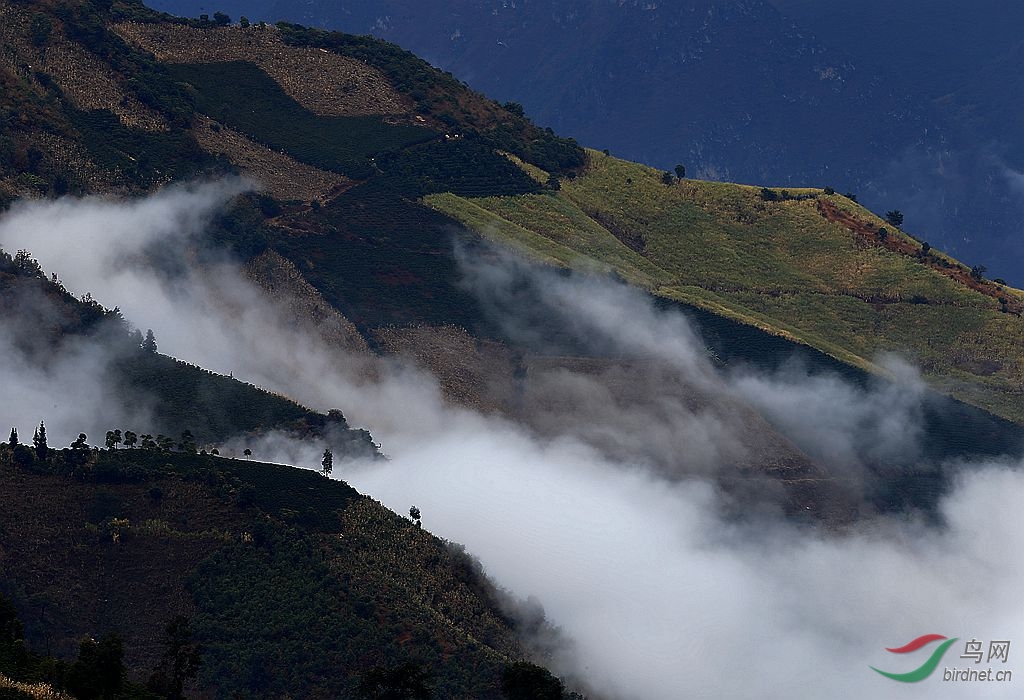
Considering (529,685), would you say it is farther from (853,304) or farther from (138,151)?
(138,151)

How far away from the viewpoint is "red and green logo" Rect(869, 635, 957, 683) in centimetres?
14362

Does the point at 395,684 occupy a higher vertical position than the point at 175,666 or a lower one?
higher

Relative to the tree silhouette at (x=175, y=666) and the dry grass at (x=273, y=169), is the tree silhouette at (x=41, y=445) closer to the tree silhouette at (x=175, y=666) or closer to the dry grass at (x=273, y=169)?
the tree silhouette at (x=175, y=666)

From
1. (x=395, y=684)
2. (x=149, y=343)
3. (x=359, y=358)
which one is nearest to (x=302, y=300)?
(x=359, y=358)

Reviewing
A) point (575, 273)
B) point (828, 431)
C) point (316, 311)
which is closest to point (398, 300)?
point (316, 311)

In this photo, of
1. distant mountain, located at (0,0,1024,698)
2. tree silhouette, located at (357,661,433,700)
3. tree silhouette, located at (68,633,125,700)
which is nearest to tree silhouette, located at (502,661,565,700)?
tree silhouette, located at (357,661,433,700)

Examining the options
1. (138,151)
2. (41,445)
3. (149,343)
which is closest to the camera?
(41,445)

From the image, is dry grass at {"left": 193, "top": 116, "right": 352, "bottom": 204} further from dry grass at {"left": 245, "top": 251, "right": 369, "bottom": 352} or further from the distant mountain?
dry grass at {"left": 245, "top": 251, "right": 369, "bottom": 352}

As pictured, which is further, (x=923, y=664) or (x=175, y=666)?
(x=923, y=664)

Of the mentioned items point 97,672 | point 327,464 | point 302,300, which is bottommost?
point 97,672

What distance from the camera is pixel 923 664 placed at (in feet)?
480

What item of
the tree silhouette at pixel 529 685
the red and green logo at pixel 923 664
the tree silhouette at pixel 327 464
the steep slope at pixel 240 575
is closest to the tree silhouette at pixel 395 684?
the tree silhouette at pixel 529 685

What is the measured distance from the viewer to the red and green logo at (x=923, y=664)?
144 metres

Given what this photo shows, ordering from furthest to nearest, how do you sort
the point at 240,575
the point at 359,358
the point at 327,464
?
the point at 359,358 < the point at 327,464 < the point at 240,575
